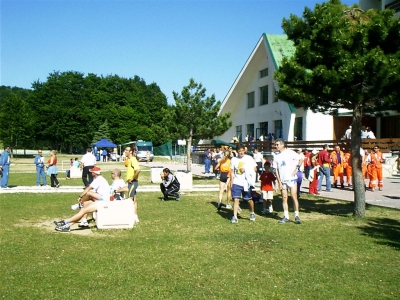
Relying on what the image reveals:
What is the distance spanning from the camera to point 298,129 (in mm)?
33750

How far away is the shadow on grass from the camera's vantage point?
8719 mm

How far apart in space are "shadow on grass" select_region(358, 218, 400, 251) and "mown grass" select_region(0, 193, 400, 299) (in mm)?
20

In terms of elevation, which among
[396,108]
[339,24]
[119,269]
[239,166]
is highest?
[339,24]

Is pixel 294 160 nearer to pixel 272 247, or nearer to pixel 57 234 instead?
pixel 272 247

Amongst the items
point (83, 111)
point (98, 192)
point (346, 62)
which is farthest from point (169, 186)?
point (83, 111)

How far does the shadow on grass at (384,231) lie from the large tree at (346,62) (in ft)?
2.30

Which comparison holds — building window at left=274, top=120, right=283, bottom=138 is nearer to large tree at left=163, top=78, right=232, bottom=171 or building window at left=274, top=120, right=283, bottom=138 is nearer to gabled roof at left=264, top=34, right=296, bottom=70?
gabled roof at left=264, top=34, right=296, bottom=70

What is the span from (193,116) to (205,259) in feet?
63.4

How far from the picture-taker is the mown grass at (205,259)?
580 centimetres

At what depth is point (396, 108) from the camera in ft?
37.7

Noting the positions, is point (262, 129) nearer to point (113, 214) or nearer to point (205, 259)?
point (113, 214)

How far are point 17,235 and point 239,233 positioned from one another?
14.4ft

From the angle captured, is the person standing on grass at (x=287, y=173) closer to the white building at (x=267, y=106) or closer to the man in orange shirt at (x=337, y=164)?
the man in orange shirt at (x=337, y=164)

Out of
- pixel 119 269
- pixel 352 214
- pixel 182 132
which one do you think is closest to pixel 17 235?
pixel 119 269
